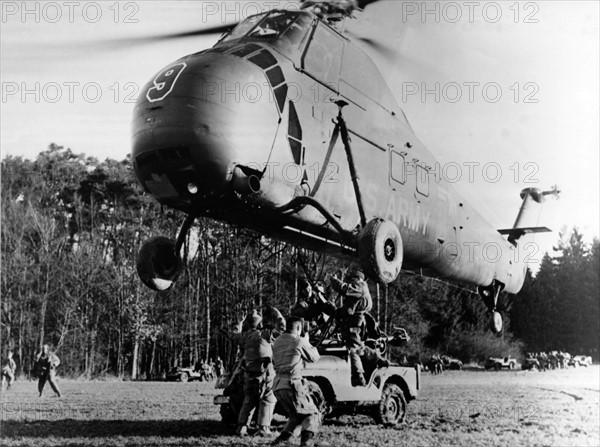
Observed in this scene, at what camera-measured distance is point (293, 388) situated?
6.90m

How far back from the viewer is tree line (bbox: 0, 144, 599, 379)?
28.2 m

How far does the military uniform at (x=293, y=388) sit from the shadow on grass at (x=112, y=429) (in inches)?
72.9

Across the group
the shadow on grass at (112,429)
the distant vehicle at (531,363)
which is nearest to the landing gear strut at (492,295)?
the shadow on grass at (112,429)

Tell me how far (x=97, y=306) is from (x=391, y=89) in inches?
906

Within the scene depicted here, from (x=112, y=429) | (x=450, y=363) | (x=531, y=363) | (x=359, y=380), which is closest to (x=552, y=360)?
(x=531, y=363)

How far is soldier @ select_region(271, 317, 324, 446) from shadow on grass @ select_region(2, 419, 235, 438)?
1.84 metres

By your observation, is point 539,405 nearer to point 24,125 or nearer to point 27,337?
point 24,125

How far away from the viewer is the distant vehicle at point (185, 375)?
88.1 ft

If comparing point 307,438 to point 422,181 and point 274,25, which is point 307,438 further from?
point 422,181

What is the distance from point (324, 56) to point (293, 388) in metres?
4.57

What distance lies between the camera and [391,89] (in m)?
10.8

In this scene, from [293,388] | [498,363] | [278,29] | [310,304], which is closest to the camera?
[293,388]

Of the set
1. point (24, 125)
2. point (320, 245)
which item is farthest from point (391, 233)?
point (24, 125)

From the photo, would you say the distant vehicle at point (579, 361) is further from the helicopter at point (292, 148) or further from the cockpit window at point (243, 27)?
the cockpit window at point (243, 27)
